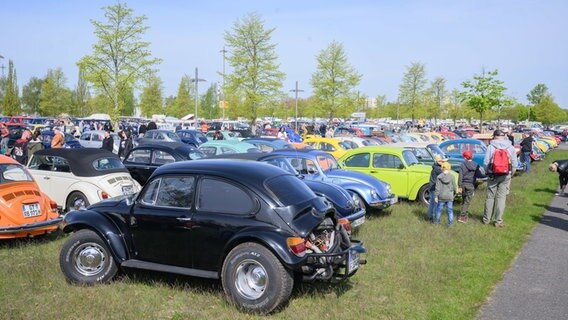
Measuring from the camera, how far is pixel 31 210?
338 inches

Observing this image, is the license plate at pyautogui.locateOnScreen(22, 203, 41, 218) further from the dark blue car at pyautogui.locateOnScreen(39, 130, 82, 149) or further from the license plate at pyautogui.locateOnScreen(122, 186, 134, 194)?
the dark blue car at pyautogui.locateOnScreen(39, 130, 82, 149)

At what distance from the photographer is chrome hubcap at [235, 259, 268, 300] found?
559 cm

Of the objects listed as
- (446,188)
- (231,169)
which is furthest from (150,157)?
(231,169)

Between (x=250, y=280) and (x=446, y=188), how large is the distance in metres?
6.41

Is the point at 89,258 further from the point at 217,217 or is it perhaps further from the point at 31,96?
the point at 31,96

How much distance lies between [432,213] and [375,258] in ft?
13.8

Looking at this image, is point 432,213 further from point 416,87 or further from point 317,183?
point 416,87

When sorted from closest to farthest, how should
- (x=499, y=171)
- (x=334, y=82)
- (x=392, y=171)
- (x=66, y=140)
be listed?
(x=499, y=171)
(x=392, y=171)
(x=66, y=140)
(x=334, y=82)

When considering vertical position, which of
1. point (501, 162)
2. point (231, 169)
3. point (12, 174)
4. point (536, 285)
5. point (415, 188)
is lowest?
point (536, 285)

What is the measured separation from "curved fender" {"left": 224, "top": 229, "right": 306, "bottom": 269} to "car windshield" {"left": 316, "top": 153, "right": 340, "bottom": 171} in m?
6.58

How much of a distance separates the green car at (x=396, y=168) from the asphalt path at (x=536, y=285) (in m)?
3.48

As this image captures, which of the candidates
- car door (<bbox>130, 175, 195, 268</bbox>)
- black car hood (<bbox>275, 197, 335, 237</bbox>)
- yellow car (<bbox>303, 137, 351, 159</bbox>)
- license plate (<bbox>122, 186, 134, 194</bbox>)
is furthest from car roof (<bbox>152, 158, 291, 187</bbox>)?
yellow car (<bbox>303, 137, 351, 159</bbox>)

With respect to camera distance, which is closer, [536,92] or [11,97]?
[11,97]

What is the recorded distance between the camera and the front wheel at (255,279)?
17.8 feet
